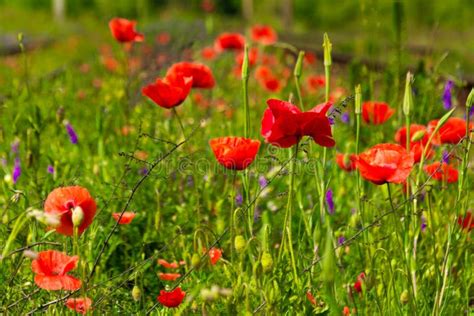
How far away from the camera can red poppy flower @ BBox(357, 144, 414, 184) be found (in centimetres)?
163

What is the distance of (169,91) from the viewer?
2010 mm

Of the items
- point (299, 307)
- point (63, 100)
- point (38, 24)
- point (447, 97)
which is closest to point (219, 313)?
point (299, 307)

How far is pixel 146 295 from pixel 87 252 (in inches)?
8.2

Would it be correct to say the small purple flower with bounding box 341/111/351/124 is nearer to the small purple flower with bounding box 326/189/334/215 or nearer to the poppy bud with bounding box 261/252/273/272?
the small purple flower with bounding box 326/189/334/215

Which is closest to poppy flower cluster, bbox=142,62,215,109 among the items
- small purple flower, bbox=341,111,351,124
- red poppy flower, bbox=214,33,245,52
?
red poppy flower, bbox=214,33,245,52

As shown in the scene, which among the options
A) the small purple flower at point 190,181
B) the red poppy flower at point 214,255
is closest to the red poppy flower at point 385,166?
the red poppy flower at point 214,255

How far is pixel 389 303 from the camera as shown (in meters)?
1.79

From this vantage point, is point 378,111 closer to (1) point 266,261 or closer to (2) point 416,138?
(2) point 416,138

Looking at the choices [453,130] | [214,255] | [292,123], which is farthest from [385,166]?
[453,130]

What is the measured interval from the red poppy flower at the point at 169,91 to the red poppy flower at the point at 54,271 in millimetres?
608

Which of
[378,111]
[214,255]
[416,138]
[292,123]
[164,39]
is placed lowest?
[164,39]

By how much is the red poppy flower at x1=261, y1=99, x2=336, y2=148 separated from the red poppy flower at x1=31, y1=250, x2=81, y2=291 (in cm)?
47

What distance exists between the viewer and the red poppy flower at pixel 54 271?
1.43 m

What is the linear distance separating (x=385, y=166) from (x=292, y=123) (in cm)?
22
